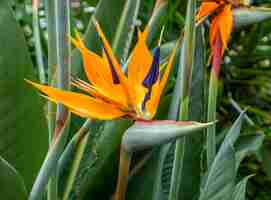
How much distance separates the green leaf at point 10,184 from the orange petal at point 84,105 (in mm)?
134

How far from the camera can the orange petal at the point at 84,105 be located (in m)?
0.54

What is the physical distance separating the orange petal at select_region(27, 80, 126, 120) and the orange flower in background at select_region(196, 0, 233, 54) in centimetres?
19

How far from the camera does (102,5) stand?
0.94 meters

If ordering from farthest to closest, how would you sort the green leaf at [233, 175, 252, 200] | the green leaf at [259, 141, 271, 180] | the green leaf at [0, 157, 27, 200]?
the green leaf at [259, 141, 271, 180] < the green leaf at [233, 175, 252, 200] < the green leaf at [0, 157, 27, 200]

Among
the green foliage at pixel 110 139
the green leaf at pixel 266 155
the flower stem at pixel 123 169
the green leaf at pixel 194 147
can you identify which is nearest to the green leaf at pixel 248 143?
the green foliage at pixel 110 139

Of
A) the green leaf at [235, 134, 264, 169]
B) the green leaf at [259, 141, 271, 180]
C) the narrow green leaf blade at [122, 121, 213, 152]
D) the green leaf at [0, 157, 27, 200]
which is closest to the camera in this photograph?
the narrow green leaf blade at [122, 121, 213, 152]

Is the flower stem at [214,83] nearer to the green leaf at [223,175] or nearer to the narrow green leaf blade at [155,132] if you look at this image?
the green leaf at [223,175]

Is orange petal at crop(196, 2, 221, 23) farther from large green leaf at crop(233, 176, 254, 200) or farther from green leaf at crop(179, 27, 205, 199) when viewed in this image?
large green leaf at crop(233, 176, 254, 200)

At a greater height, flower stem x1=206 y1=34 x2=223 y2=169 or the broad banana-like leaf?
the broad banana-like leaf

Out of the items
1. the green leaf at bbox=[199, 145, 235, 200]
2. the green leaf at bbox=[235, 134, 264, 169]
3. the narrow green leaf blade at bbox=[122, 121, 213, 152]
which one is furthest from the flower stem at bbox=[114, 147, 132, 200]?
the green leaf at bbox=[235, 134, 264, 169]

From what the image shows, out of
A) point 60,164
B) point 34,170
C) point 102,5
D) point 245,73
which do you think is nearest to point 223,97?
point 245,73

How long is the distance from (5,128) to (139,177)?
0.22 metres

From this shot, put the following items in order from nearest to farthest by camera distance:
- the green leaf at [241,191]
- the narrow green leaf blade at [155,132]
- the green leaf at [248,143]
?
the narrow green leaf blade at [155,132] < the green leaf at [241,191] < the green leaf at [248,143]

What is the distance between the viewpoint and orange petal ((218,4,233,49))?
686 mm
